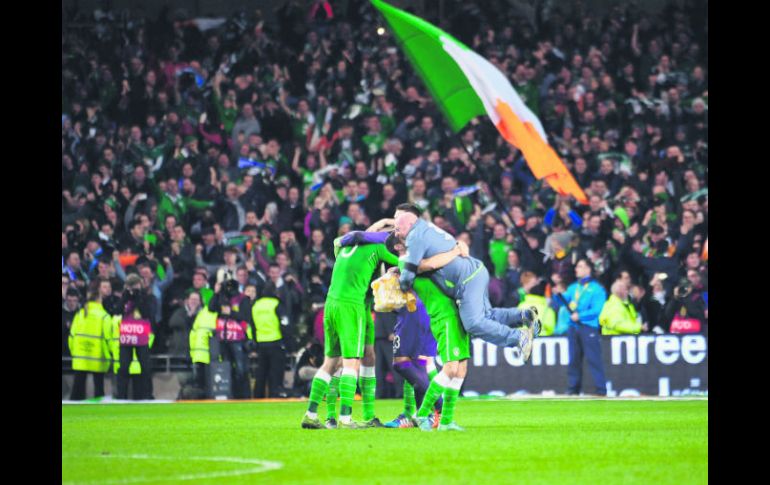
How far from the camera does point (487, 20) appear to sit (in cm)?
3052

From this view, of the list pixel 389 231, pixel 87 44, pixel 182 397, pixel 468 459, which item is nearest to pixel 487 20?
pixel 87 44

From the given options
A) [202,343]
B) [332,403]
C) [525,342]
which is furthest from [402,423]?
[202,343]

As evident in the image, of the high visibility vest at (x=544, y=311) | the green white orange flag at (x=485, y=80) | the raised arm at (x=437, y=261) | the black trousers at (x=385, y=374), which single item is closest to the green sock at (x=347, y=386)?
the raised arm at (x=437, y=261)

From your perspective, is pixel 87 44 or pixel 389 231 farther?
pixel 87 44

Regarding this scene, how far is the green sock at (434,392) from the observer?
13.1 metres

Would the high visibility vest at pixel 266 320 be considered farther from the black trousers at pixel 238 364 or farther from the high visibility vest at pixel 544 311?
the high visibility vest at pixel 544 311

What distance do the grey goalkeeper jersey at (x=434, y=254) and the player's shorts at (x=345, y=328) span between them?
0.91m

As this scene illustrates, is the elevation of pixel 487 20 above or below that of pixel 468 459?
above

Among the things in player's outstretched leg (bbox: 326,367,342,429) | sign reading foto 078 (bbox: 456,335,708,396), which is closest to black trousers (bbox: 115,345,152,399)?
sign reading foto 078 (bbox: 456,335,708,396)

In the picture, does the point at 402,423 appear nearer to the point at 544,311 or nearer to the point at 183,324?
the point at 544,311
